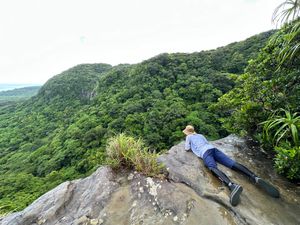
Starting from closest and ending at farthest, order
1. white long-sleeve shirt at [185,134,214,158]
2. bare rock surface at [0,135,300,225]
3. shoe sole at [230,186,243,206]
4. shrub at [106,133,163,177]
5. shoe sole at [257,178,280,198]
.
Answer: bare rock surface at [0,135,300,225], shoe sole at [230,186,243,206], shoe sole at [257,178,280,198], shrub at [106,133,163,177], white long-sleeve shirt at [185,134,214,158]

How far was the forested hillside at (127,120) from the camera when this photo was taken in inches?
1043

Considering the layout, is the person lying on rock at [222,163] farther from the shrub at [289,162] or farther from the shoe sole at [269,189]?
the shrub at [289,162]

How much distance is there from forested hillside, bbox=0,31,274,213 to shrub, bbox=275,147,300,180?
16.2 m

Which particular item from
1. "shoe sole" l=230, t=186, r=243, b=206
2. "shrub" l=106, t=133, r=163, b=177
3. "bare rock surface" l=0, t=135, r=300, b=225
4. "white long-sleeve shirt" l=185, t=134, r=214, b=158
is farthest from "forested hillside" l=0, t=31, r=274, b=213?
"shoe sole" l=230, t=186, r=243, b=206

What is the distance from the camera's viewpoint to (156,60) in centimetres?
4534

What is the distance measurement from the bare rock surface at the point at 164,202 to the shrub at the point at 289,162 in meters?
0.16

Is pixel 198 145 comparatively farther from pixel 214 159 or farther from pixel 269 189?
pixel 269 189

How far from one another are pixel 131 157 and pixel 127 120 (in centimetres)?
2690

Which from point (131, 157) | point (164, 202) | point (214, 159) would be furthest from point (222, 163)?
point (131, 157)

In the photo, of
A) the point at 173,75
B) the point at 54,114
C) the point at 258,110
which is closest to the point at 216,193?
the point at 258,110

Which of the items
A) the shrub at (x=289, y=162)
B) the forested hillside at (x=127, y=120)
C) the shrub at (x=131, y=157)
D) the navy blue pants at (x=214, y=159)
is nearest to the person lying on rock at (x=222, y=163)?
the navy blue pants at (x=214, y=159)

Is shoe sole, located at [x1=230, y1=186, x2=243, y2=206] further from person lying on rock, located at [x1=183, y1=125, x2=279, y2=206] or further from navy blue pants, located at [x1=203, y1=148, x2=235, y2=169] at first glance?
navy blue pants, located at [x1=203, y1=148, x2=235, y2=169]

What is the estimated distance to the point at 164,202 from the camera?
9.50 ft

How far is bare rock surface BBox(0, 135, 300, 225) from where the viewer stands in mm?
2730
